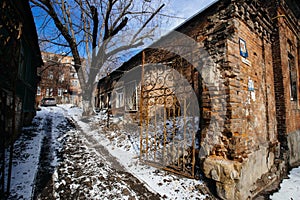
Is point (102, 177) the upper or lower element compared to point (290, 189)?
upper

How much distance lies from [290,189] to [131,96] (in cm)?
698

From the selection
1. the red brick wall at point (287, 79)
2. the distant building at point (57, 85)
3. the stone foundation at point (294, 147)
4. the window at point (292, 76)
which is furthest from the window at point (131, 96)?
the distant building at point (57, 85)

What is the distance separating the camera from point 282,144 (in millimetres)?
4328

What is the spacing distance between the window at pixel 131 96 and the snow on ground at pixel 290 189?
607 cm

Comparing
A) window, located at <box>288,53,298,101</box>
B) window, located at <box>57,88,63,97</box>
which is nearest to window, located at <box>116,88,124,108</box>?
window, located at <box>288,53,298,101</box>

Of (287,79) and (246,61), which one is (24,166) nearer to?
(246,61)

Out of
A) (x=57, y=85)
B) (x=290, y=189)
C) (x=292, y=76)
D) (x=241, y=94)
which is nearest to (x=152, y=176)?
(x=241, y=94)

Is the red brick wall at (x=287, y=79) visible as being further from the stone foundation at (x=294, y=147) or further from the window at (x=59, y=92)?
the window at (x=59, y=92)

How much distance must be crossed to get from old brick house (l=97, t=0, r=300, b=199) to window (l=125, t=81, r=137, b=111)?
3.74 meters

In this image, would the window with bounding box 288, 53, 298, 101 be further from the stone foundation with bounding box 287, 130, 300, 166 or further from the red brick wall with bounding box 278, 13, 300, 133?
the stone foundation with bounding box 287, 130, 300, 166

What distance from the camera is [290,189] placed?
325cm

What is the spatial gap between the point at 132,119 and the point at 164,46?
3826mm

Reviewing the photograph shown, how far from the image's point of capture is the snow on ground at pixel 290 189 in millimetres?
2936

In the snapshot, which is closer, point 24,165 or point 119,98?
point 24,165
